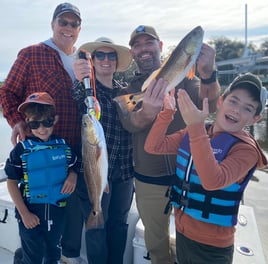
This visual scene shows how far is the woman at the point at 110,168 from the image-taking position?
2.79m

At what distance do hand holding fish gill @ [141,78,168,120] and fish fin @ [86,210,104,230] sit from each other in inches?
41.5

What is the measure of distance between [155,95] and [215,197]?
0.95 meters

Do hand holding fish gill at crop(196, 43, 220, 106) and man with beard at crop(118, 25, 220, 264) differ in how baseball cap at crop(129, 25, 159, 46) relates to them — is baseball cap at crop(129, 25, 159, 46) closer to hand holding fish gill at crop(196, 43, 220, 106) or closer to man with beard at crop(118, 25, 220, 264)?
man with beard at crop(118, 25, 220, 264)

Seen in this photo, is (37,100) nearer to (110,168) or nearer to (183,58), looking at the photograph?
(110,168)

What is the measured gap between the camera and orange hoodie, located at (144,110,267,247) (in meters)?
1.83

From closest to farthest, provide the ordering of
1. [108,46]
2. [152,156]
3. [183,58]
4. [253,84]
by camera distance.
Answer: [253,84] → [183,58] → [152,156] → [108,46]

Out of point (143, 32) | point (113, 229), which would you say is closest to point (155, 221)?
point (113, 229)

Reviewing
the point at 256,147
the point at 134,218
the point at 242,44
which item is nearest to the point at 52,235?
the point at 134,218

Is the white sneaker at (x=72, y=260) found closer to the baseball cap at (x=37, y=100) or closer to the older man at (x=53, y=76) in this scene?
the older man at (x=53, y=76)

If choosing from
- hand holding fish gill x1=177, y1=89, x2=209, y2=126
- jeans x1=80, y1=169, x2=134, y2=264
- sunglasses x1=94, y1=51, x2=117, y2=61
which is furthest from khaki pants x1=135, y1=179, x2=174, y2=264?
sunglasses x1=94, y1=51, x2=117, y2=61

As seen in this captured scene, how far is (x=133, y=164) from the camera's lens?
298cm

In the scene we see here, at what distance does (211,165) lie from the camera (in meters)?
1.82

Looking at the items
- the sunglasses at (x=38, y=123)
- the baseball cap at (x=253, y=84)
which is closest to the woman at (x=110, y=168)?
the sunglasses at (x=38, y=123)

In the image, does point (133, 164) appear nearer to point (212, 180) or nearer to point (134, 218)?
point (134, 218)
